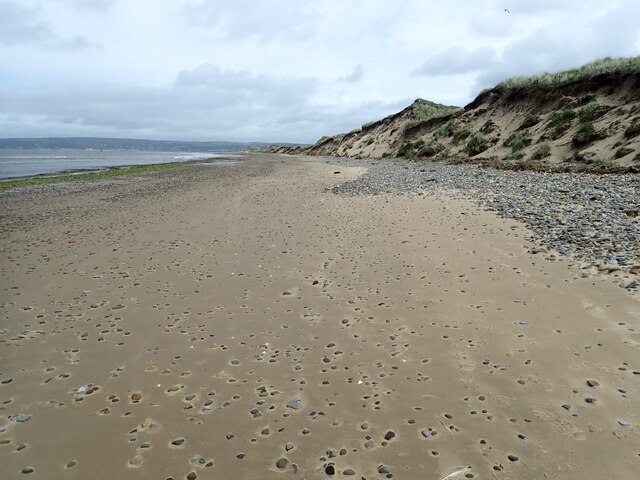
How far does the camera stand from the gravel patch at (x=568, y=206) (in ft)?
23.6

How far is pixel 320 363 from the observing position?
4.67m

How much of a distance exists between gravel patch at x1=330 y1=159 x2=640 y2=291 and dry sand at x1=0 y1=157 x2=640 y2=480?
2.25 ft

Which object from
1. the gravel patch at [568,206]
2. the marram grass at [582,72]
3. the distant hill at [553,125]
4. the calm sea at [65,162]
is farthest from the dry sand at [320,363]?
the calm sea at [65,162]

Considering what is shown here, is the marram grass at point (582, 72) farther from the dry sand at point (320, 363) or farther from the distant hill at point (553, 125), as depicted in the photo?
the dry sand at point (320, 363)

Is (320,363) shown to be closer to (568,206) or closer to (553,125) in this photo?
(568,206)

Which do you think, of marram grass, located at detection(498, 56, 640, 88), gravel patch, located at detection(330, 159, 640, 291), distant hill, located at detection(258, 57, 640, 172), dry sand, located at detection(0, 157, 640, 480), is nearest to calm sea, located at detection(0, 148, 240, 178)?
distant hill, located at detection(258, 57, 640, 172)

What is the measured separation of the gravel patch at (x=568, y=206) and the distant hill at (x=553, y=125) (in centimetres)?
413

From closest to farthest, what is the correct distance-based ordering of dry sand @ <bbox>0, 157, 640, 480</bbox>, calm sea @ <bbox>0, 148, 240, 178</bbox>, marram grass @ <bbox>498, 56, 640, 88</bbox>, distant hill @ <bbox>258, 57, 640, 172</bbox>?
1. dry sand @ <bbox>0, 157, 640, 480</bbox>
2. distant hill @ <bbox>258, 57, 640, 172</bbox>
3. marram grass @ <bbox>498, 56, 640, 88</bbox>
4. calm sea @ <bbox>0, 148, 240, 178</bbox>

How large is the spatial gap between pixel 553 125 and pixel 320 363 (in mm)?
26596

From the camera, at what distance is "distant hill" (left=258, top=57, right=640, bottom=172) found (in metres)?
20.1

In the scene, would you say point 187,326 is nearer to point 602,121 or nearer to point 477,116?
point 602,121

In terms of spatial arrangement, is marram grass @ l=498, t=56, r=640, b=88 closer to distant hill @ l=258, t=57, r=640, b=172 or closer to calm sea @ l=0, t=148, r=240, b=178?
distant hill @ l=258, t=57, r=640, b=172

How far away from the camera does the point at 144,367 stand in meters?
4.67

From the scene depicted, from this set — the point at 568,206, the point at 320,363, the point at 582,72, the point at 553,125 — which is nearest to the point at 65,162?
the point at 553,125
